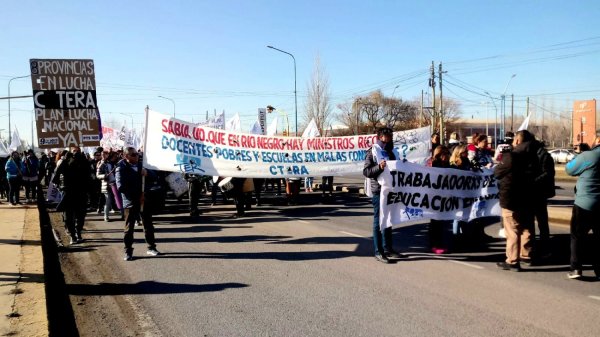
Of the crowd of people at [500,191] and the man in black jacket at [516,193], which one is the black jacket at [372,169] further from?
the man in black jacket at [516,193]

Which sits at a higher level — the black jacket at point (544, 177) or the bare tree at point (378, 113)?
the bare tree at point (378, 113)

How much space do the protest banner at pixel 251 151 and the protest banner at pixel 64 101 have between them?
3339 millimetres

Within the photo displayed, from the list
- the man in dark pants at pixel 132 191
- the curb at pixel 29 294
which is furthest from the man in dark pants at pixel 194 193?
the man in dark pants at pixel 132 191

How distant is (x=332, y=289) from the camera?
5879 millimetres

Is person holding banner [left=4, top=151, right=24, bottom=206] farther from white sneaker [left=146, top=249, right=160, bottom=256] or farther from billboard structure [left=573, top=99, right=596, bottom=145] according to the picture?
billboard structure [left=573, top=99, right=596, bottom=145]

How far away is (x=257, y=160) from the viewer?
39.2ft

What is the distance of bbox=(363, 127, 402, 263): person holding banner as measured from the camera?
287 inches

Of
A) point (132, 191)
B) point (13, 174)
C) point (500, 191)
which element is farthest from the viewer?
point (13, 174)

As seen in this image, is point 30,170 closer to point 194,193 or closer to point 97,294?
point 194,193

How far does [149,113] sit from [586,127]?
78.6 metres

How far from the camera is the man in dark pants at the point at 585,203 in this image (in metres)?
6.08

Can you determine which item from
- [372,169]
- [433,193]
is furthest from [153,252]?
[433,193]

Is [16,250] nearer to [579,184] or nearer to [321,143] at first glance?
[321,143]

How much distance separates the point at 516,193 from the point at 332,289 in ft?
9.86
